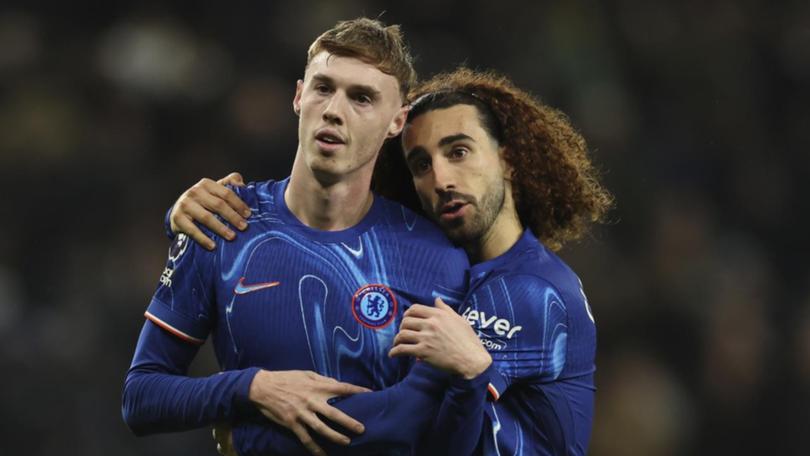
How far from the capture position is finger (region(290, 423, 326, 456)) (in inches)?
137

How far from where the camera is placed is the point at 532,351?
3816mm

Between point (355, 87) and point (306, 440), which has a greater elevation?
point (355, 87)

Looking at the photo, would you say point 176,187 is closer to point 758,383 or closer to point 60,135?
→ point 60,135

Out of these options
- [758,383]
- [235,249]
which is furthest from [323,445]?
[758,383]

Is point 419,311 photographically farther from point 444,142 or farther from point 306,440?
point 444,142

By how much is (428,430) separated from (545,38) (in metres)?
5.62

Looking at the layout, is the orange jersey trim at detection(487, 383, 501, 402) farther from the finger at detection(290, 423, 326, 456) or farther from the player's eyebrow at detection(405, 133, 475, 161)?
the player's eyebrow at detection(405, 133, 475, 161)

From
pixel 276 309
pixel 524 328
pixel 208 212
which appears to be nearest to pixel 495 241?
pixel 524 328

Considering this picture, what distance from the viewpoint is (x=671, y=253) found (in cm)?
825

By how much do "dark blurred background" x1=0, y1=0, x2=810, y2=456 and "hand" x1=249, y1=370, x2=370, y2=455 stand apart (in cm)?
305

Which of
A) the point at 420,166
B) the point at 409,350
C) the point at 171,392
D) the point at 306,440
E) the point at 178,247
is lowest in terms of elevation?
the point at 306,440

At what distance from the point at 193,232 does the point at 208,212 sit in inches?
3.7

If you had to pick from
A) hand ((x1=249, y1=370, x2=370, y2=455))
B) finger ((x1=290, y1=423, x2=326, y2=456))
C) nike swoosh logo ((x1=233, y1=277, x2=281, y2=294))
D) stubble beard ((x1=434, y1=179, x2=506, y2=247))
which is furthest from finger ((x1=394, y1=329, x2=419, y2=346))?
stubble beard ((x1=434, y1=179, x2=506, y2=247))

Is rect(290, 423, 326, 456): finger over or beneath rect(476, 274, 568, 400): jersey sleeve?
beneath
